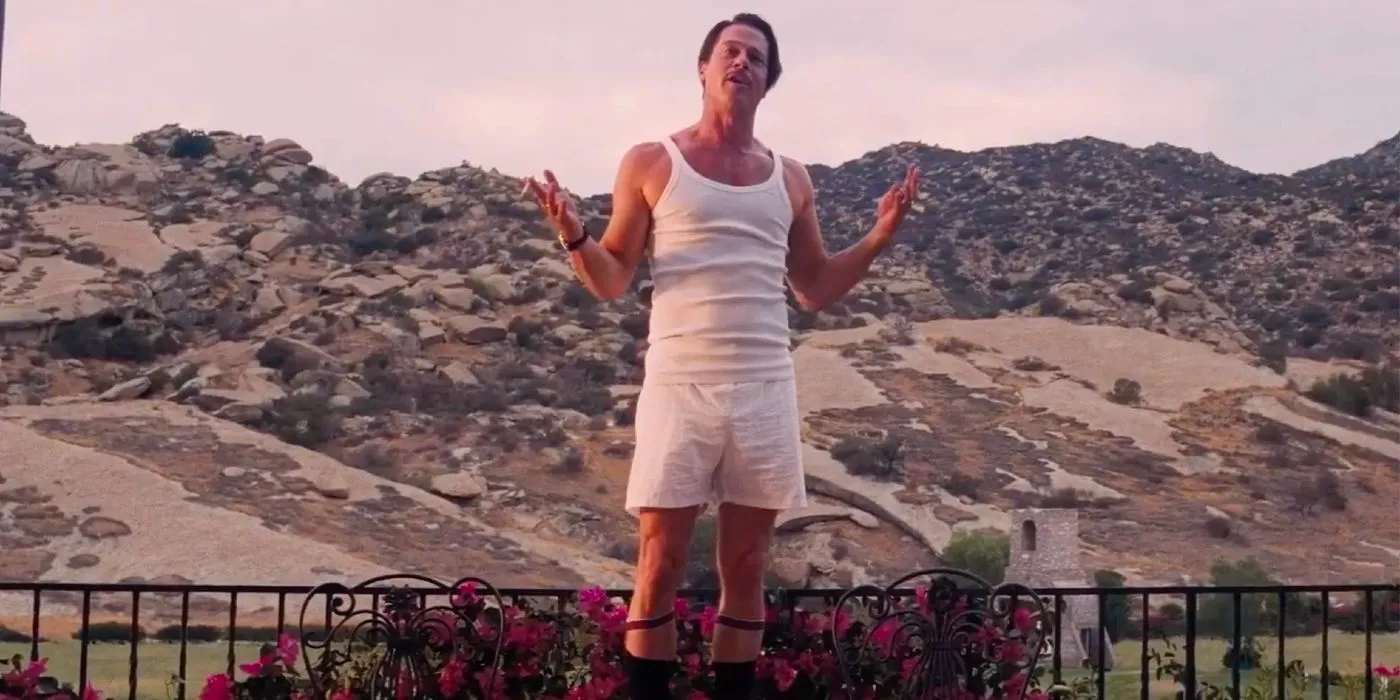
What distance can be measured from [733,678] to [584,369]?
27.2 metres

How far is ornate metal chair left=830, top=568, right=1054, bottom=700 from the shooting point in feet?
13.3

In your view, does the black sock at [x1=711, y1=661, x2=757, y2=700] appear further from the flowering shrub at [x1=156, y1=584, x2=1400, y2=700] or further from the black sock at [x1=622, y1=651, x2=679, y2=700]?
the flowering shrub at [x1=156, y1=584, x2=1400, y2=700]

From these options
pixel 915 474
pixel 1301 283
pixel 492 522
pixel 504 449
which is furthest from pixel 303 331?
pixel 1301 283

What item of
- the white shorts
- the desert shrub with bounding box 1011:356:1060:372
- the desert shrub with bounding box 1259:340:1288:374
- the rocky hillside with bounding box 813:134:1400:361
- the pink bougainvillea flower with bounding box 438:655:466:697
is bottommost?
the pink bougainvillea flower with bounding box 438:655:466:697

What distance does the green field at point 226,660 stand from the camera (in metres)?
8.88

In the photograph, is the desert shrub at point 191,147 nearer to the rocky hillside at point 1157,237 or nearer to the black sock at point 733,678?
the rocky hillside at point 1157,237

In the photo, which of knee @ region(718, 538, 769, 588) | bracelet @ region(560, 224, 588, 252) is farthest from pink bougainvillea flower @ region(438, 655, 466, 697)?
bracelet @ region(560, 224, 588, 252)

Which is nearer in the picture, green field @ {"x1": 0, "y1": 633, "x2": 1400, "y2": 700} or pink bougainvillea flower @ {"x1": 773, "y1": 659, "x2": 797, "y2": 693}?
pink bougainvillea flower @ {"x1": 773, "y1": 659, "x2": 797, "y2": 693}

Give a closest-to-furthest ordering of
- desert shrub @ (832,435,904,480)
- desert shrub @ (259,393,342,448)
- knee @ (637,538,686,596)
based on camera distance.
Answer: knee @ (637,538,686,596) < desert shrub @ (832,435,904,480) < desert shrub @ (259,393,342,448)

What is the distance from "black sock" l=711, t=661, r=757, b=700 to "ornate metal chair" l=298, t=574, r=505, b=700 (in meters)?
0.79

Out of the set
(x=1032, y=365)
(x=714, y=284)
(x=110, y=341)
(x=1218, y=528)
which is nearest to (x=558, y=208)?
(x=714, y=284)

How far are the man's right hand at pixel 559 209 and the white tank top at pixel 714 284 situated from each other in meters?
0.21

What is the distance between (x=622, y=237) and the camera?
3.43 m

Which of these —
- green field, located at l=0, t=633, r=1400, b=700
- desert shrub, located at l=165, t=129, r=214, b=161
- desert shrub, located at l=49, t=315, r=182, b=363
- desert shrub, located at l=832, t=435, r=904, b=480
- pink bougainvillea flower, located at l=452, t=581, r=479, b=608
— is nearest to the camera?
pink bougainvillea flower, located at l=452, t=581, r=479, b=608
